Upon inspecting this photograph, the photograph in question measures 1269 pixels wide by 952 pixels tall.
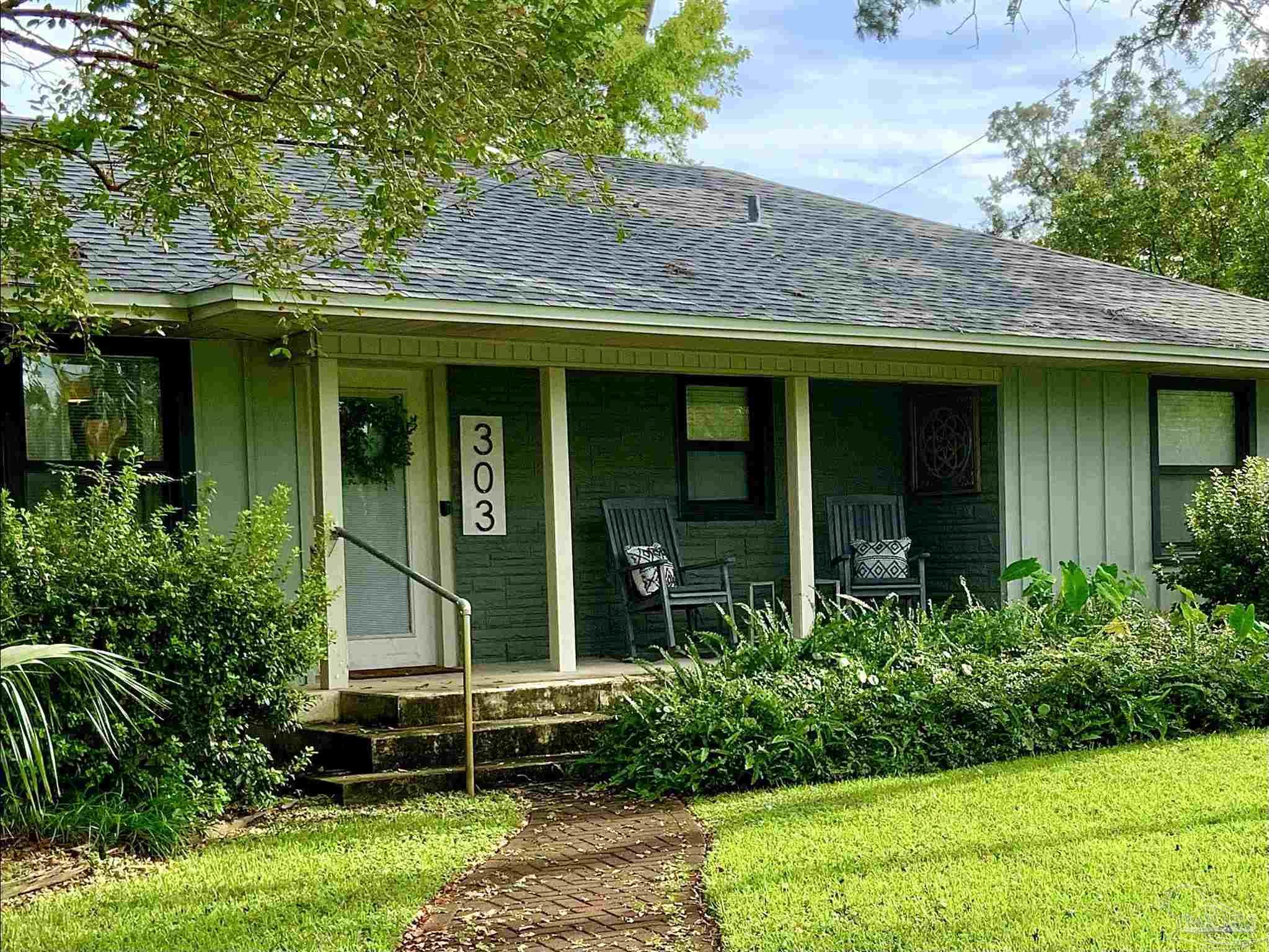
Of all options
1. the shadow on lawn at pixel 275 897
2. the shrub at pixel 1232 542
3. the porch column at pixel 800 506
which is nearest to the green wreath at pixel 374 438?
the porch column at pixel 800 506

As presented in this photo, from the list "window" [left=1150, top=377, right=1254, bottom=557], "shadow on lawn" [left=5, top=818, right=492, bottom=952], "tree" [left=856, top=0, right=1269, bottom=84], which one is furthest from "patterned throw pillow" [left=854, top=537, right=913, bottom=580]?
"shadow on lawn" [left=5, top=818, right=492, bottom=952]

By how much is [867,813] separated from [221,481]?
12.9ft

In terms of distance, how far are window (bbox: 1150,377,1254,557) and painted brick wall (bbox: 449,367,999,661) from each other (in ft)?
5.77

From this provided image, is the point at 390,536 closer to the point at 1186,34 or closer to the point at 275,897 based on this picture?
the point at 275,897

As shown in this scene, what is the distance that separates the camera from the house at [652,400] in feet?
25.3

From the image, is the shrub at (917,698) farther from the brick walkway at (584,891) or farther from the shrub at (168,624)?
the shrub at (168,624)

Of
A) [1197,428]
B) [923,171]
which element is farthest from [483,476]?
[923,171]

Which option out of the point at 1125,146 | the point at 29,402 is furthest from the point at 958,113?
the point at 29,402

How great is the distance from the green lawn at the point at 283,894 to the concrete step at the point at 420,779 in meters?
0.35

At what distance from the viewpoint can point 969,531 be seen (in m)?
10.9

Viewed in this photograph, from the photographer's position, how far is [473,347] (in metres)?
8.48

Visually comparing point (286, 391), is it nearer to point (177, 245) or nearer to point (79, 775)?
point (177, 245)

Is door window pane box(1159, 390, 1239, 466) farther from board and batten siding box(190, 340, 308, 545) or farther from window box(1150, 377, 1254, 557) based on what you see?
board and batten siding box(190, 340, 308, 545)

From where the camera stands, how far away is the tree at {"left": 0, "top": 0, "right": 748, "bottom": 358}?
5.49m
